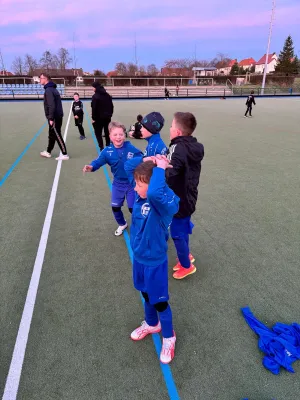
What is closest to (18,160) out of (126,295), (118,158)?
(118,158)

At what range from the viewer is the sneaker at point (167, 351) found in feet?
8.30

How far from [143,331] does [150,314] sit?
0.24 metres

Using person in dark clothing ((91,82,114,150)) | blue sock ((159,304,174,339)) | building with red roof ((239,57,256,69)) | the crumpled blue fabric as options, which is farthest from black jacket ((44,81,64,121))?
building with red roof ((239,57,256,69))

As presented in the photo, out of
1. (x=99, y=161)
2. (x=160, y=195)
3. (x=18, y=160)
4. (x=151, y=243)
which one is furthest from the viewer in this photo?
(x=18, y=160)

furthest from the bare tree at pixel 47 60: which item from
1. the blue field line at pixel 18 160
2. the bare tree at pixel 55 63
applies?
the blue field line at pixel 18 160

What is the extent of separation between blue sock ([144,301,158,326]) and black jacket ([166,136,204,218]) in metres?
1.02

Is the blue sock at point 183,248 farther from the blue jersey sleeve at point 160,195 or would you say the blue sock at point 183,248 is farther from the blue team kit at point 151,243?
the blue jersey sleeve at point 160,195

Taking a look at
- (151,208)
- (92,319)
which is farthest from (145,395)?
(151,208)

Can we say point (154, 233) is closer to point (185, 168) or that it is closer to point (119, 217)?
point (185, 168)

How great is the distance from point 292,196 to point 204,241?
277cm

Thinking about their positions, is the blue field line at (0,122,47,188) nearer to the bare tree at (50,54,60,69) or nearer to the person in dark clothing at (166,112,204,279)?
the person in dark clothing at (166,112,204,279)

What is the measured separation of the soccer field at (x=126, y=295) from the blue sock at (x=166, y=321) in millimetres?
258

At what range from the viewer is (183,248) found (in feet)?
Answer: 11.0

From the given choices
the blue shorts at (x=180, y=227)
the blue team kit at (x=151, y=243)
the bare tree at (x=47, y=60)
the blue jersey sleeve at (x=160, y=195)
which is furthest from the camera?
the bare tree at (x=47, y=60)
